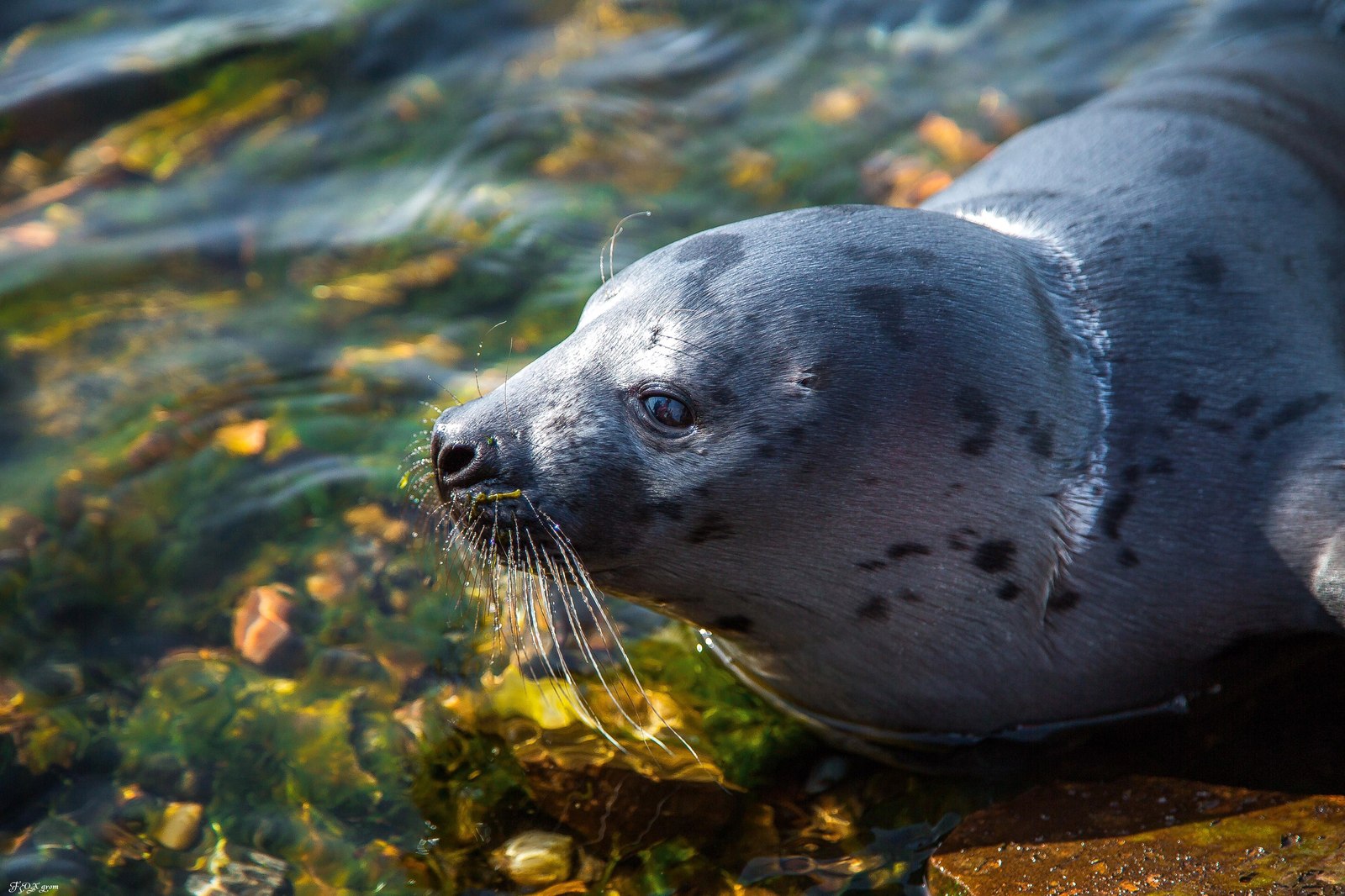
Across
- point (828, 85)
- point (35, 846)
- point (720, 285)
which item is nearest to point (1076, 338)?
point (720, 285)

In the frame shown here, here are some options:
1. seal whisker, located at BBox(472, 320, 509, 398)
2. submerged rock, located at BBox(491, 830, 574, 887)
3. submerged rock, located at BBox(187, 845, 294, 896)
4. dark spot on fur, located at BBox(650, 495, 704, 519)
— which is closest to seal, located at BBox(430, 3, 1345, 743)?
dark spot on fur, located at BBox(650, 495, 704, 519)

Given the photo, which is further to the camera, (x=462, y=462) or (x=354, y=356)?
(x=354, y=356)

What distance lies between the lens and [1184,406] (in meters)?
3.38

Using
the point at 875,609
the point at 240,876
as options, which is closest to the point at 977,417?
the point at 875,609

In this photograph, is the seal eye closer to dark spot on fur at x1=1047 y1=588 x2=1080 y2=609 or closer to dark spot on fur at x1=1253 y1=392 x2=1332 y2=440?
dark spot on fur at x1=1047 y1=588 x2=1080 y2=609

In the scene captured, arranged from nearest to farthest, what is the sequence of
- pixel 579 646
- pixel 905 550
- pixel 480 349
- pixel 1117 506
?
pixel 905 550 < pixel 1117 506 < pixel 579 646 < pixel 480 349

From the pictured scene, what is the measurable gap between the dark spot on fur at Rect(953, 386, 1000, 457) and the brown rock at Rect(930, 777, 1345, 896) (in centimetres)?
94

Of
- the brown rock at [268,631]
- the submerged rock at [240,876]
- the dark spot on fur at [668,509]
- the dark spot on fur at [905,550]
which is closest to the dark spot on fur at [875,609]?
the dark spot on fur at [905,550]

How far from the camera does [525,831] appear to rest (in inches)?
136

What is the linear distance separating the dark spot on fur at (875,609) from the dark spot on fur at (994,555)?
0.25 metres

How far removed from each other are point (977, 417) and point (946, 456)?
0.12m

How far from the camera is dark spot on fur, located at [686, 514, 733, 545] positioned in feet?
10.3

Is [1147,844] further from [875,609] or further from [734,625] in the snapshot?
[734,625]

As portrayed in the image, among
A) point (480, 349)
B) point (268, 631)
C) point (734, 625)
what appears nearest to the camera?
point (734, 625)
